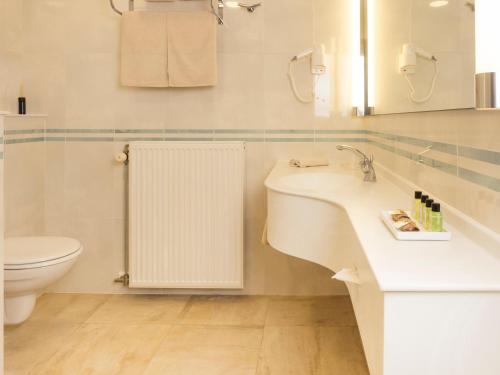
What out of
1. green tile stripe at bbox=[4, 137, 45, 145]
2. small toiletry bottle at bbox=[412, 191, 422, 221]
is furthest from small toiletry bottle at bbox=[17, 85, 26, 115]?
small toiletry bottle at bbox=[412, 191, 422, 221]

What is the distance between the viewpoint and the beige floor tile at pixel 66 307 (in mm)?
3260

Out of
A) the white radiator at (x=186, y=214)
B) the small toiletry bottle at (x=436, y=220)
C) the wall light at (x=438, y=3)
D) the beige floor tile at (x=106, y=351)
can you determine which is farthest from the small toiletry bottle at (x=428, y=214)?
the white radiator at (x=186, y=214)

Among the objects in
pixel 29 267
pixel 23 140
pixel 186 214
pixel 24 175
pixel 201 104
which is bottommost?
pixel 29 267

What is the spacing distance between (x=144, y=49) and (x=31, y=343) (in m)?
1.65

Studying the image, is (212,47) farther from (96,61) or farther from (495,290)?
(495,290)

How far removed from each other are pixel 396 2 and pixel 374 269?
1.68 metres

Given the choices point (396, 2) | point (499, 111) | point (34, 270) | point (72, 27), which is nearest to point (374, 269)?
point (499, 111)

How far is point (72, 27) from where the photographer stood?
11.7 ft

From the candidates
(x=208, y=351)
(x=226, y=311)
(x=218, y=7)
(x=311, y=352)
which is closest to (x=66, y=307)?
(x=226, y=311)

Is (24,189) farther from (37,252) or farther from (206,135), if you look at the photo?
(206,135)

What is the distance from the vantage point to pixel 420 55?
2266mm

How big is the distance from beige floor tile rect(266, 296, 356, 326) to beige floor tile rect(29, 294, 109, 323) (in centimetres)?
99

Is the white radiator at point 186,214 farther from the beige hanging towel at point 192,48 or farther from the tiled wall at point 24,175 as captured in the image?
the tiled wall at point 24,175

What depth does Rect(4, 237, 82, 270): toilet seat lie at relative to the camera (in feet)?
8.91
